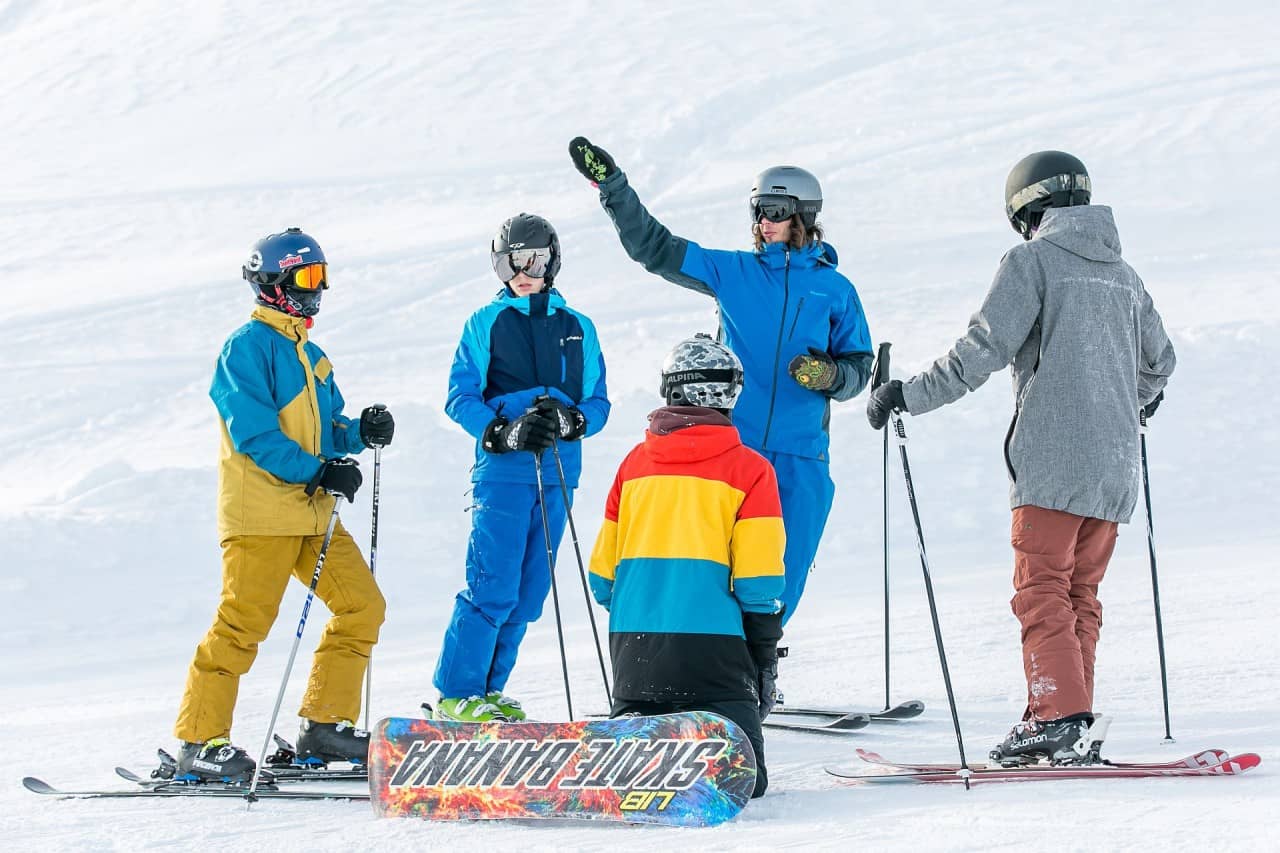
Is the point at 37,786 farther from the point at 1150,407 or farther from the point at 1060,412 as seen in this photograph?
the point at 1150,407

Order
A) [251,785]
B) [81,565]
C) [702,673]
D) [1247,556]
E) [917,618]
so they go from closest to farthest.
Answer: [702,673]
[251,785]
[917,618]
[1247,556]
[81,565]

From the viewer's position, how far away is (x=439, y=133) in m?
27.4

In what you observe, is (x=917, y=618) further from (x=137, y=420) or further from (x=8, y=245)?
(x=8, y=245)

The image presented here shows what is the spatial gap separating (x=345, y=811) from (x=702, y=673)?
1195 mm

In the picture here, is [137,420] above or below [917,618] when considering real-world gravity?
above

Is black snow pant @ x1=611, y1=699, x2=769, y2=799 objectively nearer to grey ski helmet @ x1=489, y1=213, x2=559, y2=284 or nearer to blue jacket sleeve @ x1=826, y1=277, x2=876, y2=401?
blue jacket sleeve @ x1=826, y1=277, x2=876, y2=401

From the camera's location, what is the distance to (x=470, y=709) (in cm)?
559

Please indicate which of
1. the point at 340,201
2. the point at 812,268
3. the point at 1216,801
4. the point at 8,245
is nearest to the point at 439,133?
the point at 340,201

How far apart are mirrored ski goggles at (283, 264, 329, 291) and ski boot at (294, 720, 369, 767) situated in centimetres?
160

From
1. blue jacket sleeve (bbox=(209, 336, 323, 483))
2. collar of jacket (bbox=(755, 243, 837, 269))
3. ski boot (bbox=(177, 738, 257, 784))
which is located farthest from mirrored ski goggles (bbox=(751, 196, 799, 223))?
ski boot (bbox=(177, 738, 257, 784))

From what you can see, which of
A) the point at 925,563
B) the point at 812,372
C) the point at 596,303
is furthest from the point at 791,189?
the point at 596,303

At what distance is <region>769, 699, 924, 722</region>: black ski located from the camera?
238 inches

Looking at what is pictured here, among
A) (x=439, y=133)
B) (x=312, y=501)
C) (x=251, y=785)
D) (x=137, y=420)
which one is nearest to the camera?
(x=251, y=785)

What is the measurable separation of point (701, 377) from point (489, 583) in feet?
5.07
